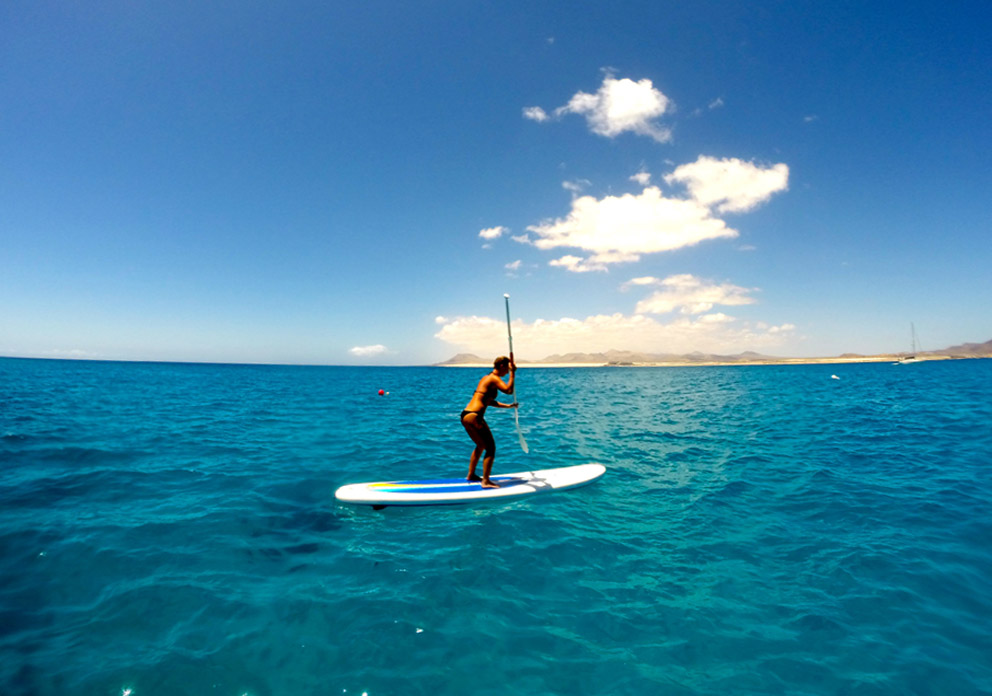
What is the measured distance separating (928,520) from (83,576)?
1729 cm

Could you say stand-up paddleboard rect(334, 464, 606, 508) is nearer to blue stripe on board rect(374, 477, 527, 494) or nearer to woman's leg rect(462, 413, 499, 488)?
blue stripe on board rect(374, 477, 527, 494)

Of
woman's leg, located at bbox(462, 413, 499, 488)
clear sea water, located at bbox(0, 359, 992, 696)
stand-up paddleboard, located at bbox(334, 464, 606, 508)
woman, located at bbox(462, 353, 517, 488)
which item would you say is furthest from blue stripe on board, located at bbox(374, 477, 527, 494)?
clear sea water, located at bbox(0, 359, 992, 696)

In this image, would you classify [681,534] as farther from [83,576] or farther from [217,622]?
[83,576]

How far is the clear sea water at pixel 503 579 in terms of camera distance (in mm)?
5102

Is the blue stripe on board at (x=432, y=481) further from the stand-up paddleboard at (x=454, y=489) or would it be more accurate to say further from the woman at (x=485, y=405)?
the woman at (x=485, y=405)

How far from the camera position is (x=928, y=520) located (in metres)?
9.17

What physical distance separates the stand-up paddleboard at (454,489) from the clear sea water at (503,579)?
302mm

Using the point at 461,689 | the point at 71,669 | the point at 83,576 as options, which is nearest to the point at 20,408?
the point at 83,576

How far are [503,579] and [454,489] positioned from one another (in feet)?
13.7

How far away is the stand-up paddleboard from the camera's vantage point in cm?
1066

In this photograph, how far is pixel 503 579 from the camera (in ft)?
23.6

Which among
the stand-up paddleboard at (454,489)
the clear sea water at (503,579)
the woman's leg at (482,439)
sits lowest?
the clear sea water at (503,579)

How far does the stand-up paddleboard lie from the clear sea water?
302 mm

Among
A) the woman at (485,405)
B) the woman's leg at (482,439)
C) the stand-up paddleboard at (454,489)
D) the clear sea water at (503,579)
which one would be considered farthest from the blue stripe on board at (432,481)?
the clear sea water at (503,579)
